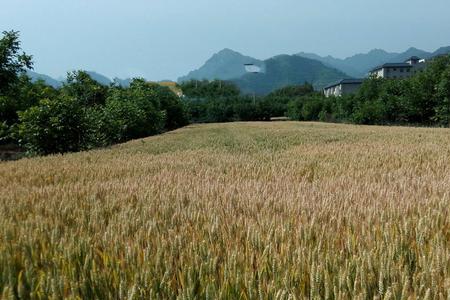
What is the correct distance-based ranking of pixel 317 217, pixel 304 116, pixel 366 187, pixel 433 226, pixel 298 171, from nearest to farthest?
pixel 433 226, pixel 317 217, pixel 366 187, pixel 298 171, pixel 304 116

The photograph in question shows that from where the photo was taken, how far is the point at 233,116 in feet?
335

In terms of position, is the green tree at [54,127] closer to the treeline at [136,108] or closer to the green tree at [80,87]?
the treeline at [136,108]

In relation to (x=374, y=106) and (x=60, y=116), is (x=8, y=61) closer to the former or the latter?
(x=60, y=116)

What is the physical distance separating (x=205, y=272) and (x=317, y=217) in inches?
52.4

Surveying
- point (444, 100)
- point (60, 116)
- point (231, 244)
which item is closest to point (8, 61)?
point (60, 116)

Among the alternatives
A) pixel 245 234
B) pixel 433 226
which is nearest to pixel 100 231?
pixel 245 234

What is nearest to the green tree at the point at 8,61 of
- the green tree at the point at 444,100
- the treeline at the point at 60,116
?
the treeline at the point at 60,116

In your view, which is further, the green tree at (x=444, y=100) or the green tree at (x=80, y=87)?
the green tree at (x=444, y=100)

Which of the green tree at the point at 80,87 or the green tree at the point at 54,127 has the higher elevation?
the green tree at the point at 80,87

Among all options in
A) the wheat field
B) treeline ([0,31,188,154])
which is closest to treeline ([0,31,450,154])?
treeline ([0,31,188,154])

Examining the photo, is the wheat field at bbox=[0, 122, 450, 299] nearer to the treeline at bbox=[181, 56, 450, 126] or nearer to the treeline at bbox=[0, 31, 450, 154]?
the treeline at bbox=[0, 31, 450, 154]

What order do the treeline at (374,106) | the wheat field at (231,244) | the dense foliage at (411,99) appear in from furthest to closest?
1. the treeline at (374,106)
2. the dense foliage at (411,99)
3. the wheat field at (231,244)

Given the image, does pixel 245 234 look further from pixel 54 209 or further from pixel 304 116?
pixel 304 116

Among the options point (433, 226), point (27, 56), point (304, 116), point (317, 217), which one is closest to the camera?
point (433, 226)
